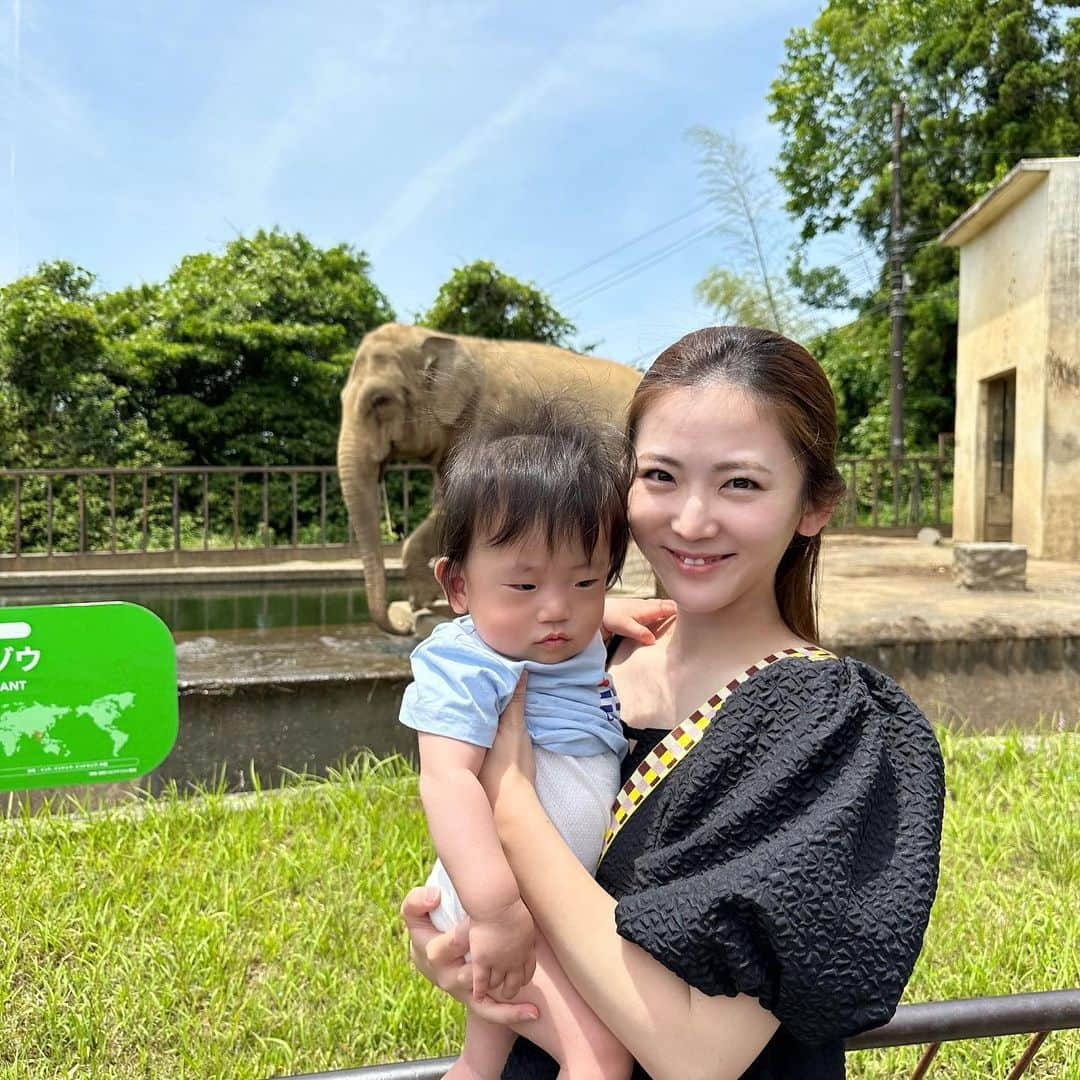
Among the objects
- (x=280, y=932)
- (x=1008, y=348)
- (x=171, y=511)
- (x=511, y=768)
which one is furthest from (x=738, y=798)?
(x=171, y=511)

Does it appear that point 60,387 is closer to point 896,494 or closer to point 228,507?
point 228,507

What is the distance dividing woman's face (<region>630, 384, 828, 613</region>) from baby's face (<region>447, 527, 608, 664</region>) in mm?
78

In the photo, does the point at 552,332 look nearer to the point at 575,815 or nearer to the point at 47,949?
the point at 47,949

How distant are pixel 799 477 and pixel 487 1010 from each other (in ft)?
1.96

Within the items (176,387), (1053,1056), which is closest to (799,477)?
(1053,1056)

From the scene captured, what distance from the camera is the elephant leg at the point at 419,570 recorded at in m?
4.62

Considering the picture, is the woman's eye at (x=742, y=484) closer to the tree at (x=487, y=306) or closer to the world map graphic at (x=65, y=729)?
the world map graphic at (x=65, y=729)

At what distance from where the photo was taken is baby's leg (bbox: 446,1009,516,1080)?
91 centimetres

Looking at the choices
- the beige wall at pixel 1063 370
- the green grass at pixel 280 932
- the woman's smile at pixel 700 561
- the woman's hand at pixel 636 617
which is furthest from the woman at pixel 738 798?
the beige wall at pixel 1063 370

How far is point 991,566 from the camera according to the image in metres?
A: 5.70

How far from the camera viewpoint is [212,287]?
14.0 metres

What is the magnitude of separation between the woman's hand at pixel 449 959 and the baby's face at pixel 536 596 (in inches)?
10.2

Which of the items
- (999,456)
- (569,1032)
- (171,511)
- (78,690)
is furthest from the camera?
(171,511)

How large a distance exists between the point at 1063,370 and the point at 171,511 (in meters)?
10.6
